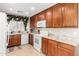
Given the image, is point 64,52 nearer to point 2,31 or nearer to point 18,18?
point 2,31

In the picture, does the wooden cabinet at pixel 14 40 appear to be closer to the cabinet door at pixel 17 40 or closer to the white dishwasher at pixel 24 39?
the cabinet door at pixel 17 40

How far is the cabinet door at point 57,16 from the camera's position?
3.14m

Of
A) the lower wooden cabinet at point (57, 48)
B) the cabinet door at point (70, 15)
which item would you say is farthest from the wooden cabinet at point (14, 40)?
the cabinet door at point (70, 15)

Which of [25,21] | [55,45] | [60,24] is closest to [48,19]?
[60,24]

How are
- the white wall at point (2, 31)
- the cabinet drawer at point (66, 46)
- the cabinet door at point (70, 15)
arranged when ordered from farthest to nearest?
the white wall at point (2, 31)
the cabinet door at point (70, 15)
the cabinet drawer at point (66, 46)

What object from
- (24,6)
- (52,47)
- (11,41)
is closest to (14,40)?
(11,41)

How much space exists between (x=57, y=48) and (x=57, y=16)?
1.12 metres

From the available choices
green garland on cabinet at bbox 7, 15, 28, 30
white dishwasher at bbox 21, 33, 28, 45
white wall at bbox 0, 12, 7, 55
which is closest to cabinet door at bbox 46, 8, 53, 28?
white wall at bbox 0, 12, 7, 55

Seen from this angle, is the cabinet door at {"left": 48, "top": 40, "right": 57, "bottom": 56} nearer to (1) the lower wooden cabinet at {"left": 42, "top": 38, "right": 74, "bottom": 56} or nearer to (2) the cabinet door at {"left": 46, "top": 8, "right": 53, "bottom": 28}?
(1) the lower wooden cabinet at {"left": 42, "top": 38, "right": 74, "bottom": 56}

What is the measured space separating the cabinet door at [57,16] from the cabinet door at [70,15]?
219 millimetres

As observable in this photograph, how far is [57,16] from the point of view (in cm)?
332

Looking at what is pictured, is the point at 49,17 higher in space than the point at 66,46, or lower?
higher

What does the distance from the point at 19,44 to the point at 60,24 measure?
345 cm

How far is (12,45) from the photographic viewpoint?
5.33 meters
